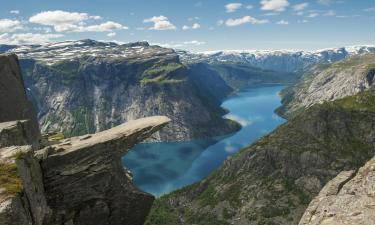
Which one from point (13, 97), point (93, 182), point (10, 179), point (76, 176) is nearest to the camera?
point (10, 179)

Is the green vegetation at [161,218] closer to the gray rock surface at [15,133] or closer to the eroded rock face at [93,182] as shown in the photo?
the eroded rock face at [93,182]

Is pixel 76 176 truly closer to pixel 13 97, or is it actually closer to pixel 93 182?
pixel 93 182

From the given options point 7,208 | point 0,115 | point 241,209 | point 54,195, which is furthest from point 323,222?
point 241,209

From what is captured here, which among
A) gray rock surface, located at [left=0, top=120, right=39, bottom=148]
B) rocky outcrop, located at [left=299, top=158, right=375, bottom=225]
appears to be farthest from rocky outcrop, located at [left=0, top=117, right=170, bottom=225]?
rocky outcrop, located at [left=299, top=158, right=375, bottom=225]

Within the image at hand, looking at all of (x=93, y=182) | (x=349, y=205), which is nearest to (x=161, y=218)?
(x=93, y=182)

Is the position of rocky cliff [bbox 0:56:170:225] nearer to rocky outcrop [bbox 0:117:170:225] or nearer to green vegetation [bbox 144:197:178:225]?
rocky outcrop [bbox 0:117:170:225]
